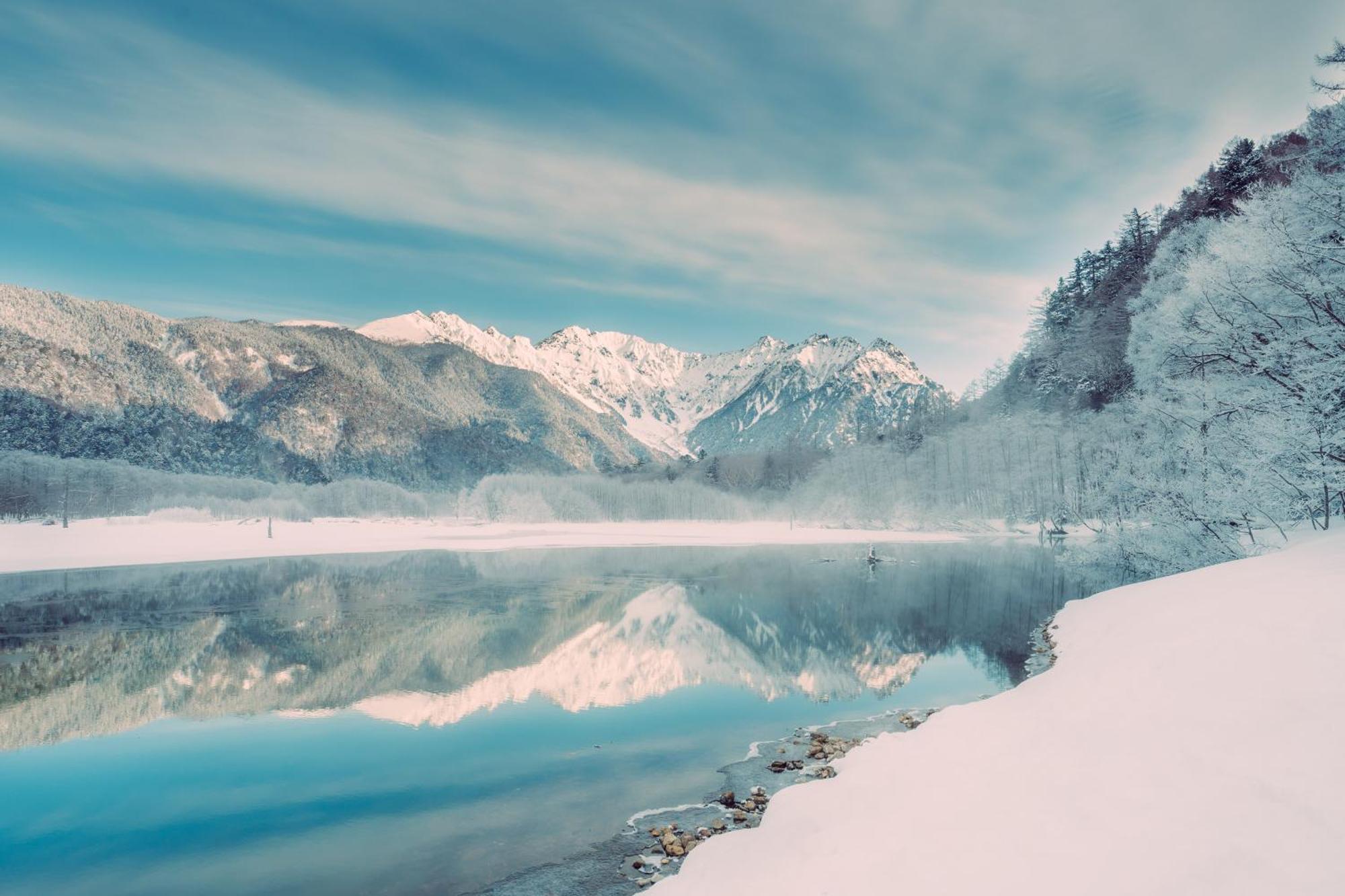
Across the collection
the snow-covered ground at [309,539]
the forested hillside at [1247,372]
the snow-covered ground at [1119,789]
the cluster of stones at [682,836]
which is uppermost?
the forested hillside at [1247,372]

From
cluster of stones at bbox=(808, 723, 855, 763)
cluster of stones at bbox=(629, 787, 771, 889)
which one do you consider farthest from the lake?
cluster of stones at bbox=(808, 723, 855, 763)

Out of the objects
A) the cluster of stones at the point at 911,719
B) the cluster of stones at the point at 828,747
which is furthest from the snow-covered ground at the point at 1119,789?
the cluster of stones at the point at 911,719

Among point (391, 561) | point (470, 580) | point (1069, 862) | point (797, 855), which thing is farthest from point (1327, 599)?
point (391, 561)

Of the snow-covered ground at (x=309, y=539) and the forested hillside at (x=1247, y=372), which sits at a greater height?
the forested hillside at (x=1247, y=372)

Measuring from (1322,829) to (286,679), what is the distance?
2589 cm

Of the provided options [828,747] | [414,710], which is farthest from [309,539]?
[828,747]

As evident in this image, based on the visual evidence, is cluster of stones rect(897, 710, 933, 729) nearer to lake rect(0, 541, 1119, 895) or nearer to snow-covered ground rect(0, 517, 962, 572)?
lake rect(0, 541, 1119, 895)

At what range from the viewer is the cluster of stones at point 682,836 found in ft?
33.1

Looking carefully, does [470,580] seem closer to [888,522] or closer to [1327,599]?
[1327,599]

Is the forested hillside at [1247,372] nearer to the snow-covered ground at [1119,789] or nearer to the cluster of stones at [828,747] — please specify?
the snow-covered ground at [1119,789]

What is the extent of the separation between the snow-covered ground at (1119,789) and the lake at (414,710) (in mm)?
3510

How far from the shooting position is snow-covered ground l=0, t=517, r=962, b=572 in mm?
66938

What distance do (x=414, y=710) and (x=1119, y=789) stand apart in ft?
59.3

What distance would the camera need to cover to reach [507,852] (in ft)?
36.4
